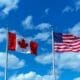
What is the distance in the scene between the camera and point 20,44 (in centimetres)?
13738

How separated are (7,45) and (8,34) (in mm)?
1426

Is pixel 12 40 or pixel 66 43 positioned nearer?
pixel 12 40

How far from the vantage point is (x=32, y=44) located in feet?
454

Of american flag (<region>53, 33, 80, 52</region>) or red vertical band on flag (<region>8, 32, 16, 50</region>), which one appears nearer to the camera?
red vertical band on flag (<region>8, 32, 16, 50</region>)

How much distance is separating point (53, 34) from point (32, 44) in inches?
109

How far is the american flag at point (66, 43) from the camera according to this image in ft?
448

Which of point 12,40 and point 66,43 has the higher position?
point 12,40

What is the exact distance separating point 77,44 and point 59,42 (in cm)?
219

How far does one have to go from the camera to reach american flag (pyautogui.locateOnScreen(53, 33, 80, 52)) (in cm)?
13650

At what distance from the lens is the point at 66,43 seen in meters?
137

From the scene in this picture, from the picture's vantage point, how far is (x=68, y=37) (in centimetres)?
13775

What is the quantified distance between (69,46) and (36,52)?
4042 mm

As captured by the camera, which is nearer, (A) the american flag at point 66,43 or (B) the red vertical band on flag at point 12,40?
(B) the red vertical band on flag at point 12,40

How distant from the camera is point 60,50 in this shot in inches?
5374
